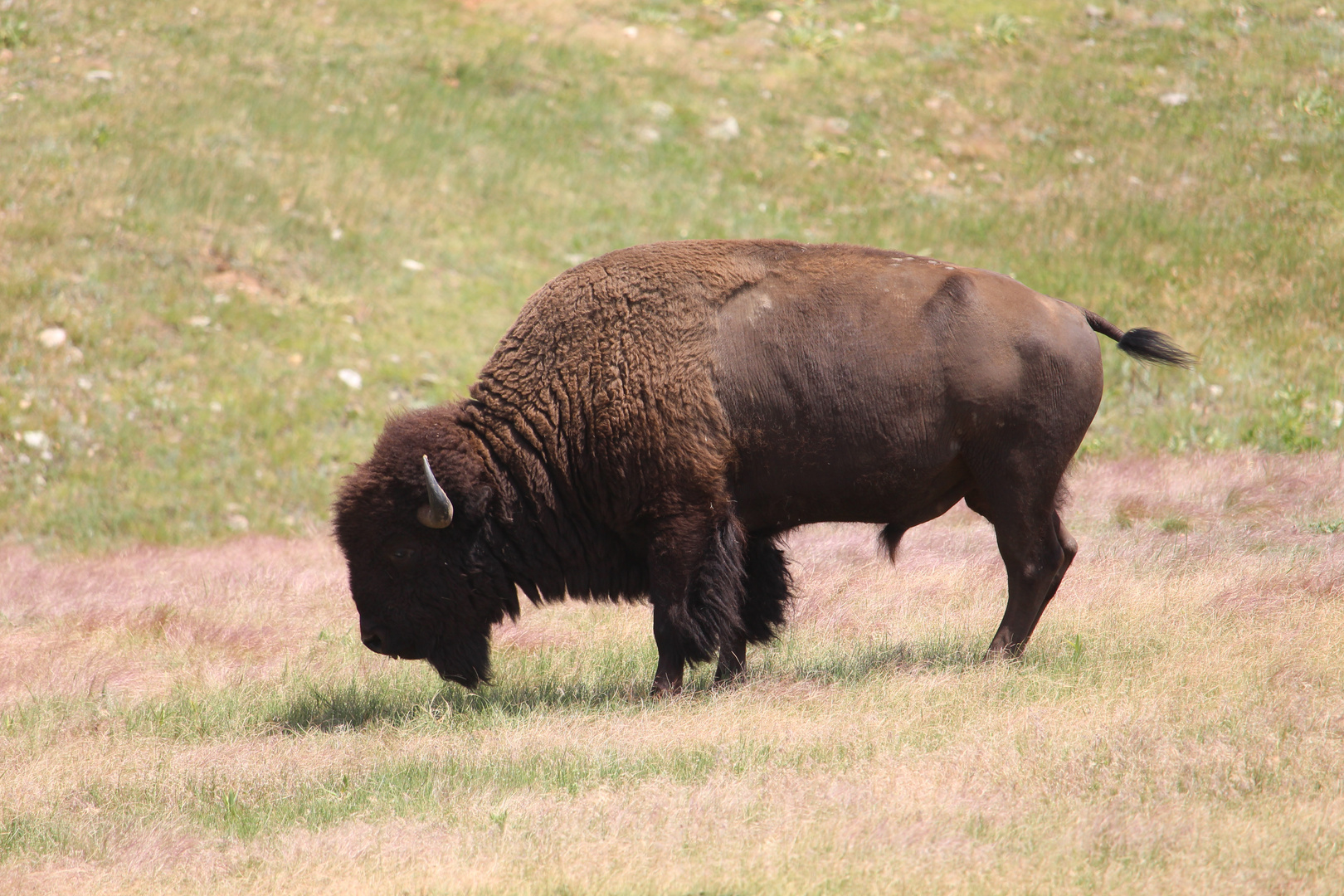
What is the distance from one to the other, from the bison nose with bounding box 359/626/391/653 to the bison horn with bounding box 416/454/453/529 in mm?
691

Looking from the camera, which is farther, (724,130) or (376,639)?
(724,130)

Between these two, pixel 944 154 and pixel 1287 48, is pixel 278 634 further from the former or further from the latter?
pixel 1287 48

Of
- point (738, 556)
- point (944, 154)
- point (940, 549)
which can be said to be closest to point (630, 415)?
point (738, 556)

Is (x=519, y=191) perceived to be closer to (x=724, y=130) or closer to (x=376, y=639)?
(x=724, y=130)

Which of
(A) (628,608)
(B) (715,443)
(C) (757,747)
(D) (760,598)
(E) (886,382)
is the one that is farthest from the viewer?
(A) (628,608)

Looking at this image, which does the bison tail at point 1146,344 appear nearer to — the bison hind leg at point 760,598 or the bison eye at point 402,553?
the bison hind leg at point 760,598

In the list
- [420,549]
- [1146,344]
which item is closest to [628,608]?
[420,549]

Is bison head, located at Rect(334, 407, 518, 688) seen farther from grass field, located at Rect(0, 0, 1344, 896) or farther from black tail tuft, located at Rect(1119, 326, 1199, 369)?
black tail tuft, located at Rect(1119, 326, 1199, 369)

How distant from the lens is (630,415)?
6.23 meters

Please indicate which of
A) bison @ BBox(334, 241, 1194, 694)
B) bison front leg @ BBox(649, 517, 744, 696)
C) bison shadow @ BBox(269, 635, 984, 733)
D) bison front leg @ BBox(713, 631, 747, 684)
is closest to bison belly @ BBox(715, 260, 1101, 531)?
bison @ BBox(334, 241, 1194, 694)

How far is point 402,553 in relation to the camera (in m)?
6.56

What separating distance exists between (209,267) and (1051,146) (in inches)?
460

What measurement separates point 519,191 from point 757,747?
42.5 ft

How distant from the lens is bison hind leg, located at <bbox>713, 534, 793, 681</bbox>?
6.59 metres
